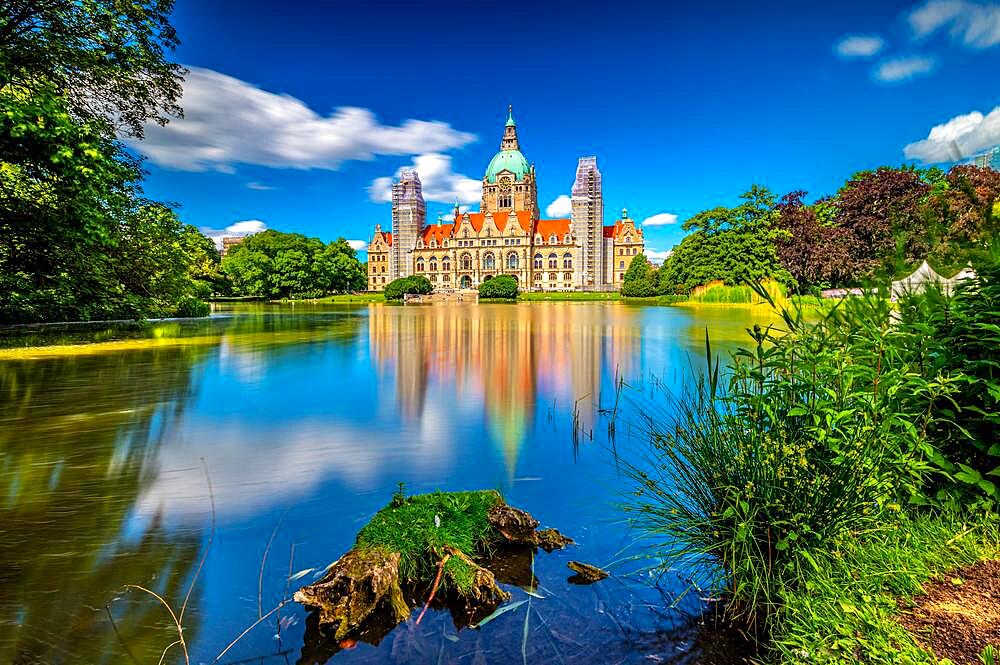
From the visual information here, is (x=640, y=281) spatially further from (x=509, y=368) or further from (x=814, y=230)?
(x=509, y=368)

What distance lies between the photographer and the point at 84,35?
38.4 feet

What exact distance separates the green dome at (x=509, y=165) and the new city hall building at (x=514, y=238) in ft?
0.67

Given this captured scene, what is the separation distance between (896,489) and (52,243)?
1596 centimetres

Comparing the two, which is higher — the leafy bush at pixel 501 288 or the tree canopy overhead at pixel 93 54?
the tree canopy overhead at pixel 93 54

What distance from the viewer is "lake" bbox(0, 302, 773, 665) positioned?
296 cm

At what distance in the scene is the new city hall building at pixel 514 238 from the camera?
310ft

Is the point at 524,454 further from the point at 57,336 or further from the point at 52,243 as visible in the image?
the point at 57,336

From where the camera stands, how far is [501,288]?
214 feet

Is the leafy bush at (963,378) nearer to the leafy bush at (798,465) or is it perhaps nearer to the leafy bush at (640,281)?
the leafy bush at (798,465)

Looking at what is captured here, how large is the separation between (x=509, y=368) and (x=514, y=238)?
83515 mm

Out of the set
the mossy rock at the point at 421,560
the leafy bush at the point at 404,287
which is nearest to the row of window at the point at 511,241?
the leafy bush at the point at 404,287

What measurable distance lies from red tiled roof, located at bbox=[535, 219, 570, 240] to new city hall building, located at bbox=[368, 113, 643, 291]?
20cm

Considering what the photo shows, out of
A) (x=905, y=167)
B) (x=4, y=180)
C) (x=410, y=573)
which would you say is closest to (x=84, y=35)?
(x=4, y=180)

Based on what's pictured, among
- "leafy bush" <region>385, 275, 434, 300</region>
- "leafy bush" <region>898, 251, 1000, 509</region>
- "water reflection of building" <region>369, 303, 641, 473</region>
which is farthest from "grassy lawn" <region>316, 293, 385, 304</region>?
"leafy bush" <region>898, 251, 1000, 509</region>
